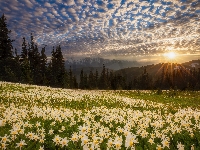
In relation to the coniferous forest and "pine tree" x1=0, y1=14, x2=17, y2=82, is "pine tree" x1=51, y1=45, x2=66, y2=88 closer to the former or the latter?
the coniferous forest

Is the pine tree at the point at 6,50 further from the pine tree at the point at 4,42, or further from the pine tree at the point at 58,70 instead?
the pine tree at the point at 58,70

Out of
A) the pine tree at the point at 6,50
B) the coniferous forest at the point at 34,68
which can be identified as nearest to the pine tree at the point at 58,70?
the coniferous forest at the point at 34,68

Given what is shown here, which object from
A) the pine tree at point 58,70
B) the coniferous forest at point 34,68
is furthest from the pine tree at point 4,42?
the pine tree at point 58,70

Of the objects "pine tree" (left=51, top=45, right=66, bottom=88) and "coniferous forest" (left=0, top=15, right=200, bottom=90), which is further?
"pine tree" (left=51, top=45, right=66, bottom=88)

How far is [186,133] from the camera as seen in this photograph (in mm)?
6352

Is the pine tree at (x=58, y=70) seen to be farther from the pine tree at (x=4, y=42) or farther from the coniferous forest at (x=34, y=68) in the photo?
the pine tree at (x=4, y=42)

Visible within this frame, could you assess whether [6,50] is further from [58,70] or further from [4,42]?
[58,70]

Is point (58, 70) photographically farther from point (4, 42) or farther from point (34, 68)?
point (4, 42)

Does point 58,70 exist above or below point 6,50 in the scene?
below

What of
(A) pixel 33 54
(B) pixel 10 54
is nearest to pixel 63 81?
(A) pixel 33 54

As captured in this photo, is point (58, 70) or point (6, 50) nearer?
point (6, 50)

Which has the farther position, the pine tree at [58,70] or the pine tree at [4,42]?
the pine tree at [58,70]

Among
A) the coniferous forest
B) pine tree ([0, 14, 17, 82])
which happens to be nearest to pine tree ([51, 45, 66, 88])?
the coniferous forest

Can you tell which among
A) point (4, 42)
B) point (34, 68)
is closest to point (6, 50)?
point (4, 42)
